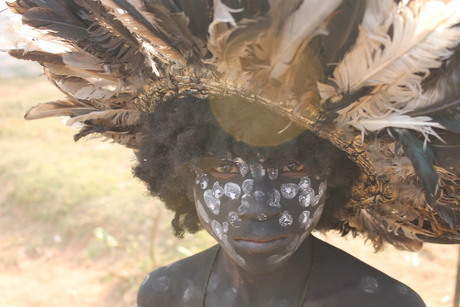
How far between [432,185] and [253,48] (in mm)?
813

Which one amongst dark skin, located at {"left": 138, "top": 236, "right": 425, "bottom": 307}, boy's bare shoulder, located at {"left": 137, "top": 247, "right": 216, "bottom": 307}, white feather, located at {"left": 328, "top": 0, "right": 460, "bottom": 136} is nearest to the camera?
white feather, located at {"left": 328, "top": 0, "right": 460, "bottom": 136}

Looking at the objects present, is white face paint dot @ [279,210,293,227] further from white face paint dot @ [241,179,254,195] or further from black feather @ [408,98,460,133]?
black feather @ [408,98,460,133]

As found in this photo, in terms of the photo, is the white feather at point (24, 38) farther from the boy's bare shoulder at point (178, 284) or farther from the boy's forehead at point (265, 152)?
the boy's bare shoulder at point (178, 284)

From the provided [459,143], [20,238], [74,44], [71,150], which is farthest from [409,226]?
[71,150]

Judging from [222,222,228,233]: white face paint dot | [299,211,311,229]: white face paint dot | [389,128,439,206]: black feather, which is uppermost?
[389,128,439,206]: black feather

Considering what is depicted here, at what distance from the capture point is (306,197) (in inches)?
95.9

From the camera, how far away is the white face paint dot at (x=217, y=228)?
2.51 metres

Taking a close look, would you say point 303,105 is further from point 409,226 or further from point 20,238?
point 20,238

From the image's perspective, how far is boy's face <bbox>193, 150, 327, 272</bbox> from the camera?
2.35 m

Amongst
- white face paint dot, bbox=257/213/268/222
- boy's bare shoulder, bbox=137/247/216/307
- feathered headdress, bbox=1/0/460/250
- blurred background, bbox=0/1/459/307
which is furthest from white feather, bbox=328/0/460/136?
blurred background, bbox=0/1/459/307

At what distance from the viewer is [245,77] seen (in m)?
2.15

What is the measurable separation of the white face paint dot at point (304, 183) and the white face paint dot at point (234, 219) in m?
0.30

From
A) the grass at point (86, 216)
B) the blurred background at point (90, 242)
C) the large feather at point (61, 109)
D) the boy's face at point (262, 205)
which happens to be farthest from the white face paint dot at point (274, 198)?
the grass at point (86, 216)

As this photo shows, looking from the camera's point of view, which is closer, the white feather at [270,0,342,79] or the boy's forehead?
the white feather at [270,0,342,79]
